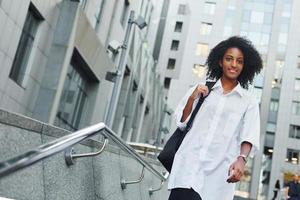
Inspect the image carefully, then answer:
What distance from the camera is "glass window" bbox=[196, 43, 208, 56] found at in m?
56.5

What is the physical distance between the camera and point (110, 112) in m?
15.4

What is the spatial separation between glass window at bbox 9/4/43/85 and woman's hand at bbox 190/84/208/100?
11559 mm

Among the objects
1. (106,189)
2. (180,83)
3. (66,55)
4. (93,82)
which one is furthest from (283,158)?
(106,189)

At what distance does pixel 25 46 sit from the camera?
590 inches

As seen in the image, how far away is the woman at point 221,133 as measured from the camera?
3354 millimetres

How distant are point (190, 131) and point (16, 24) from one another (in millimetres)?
11308

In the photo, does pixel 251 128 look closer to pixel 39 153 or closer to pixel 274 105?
pixel 39 153

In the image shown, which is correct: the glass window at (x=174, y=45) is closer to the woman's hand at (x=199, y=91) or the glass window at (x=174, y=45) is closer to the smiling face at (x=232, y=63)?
the smiling face at (x=232, y=63)

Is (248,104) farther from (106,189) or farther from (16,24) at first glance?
(16,24)

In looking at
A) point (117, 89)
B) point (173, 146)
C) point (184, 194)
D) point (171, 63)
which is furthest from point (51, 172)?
point (171, 63)

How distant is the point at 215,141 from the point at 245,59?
2.55ft

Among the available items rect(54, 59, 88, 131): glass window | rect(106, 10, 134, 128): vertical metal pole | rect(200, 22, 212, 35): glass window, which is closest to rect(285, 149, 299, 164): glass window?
rect(200, 22, 212, 35): glass window

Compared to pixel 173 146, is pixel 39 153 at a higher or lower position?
lower

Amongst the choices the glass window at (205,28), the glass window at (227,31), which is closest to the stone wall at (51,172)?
the glass window at (205,28)
